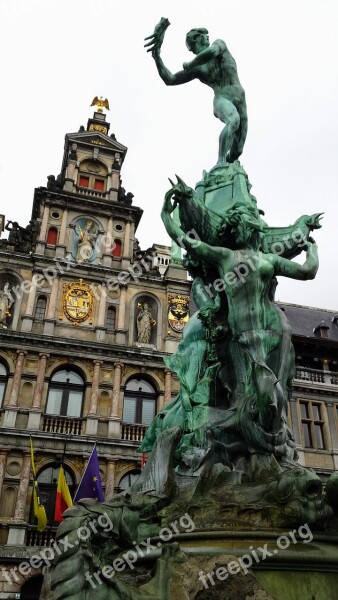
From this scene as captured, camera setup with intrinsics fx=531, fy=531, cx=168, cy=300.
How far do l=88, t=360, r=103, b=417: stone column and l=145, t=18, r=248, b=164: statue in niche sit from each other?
14.0m

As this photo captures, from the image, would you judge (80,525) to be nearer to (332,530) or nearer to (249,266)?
(332,530)

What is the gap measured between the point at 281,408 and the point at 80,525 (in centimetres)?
238

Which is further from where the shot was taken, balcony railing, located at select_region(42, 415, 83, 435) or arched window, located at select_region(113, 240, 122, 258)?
arched window, located at select_region(113, 240, 122, 258)

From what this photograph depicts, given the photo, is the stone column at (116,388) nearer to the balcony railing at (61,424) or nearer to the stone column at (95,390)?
the stone column at (95,390)

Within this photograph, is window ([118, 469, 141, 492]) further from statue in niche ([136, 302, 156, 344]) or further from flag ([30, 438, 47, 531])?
statue in niche ([136, 302, 156, 344])

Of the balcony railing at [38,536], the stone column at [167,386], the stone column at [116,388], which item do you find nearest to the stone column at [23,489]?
the balcony railing at [38,536]

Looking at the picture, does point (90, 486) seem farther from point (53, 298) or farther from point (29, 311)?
point (53, 298)

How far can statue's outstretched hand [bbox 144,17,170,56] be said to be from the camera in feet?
25.9

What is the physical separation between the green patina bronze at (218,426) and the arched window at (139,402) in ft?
48.5

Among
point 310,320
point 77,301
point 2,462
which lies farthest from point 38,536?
point 310,320

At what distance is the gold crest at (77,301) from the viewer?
21.9 meters

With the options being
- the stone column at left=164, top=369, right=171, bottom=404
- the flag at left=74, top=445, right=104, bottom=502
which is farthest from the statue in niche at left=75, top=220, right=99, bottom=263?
the flag at left=74, top=445, right=104, bottom=502

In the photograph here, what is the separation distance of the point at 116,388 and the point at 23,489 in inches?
194

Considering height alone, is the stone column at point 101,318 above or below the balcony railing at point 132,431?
above
